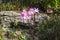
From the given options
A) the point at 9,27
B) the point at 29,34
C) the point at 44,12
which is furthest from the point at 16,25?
the point at 44,12

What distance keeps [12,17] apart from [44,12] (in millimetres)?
1064

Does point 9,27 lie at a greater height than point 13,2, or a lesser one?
lesser

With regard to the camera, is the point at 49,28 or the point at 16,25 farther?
the point at 16,25

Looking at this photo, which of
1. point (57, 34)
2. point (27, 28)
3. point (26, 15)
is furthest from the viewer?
point (27, 28)

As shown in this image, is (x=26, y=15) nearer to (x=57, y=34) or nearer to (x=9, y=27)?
(x=57, y=34)

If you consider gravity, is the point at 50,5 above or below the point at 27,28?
above

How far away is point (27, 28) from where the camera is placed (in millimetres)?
6312

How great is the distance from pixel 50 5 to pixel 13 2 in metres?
1.23

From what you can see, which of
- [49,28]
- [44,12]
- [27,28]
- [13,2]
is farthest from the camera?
[13,2]

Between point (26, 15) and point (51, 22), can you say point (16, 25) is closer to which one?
A: point (51, 22)

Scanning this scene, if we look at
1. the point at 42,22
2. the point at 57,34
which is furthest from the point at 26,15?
the point at 42,22

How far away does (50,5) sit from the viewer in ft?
24.1

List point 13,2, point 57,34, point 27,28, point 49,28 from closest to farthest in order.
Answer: point 57,34 → point 49,28 → point 27,28 → point 13,2

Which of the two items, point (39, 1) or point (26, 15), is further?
point (39, 1)
